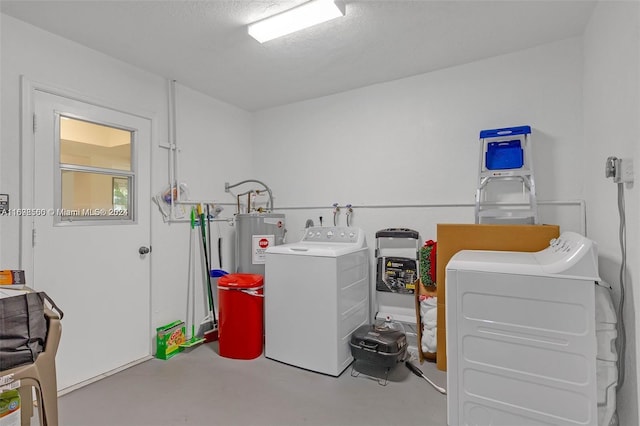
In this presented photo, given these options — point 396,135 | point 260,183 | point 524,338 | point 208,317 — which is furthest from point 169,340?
point 396,135

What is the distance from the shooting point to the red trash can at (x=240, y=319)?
113 inches

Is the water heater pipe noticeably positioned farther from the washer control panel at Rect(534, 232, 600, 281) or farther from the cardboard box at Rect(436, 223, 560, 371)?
the washer control panel at Rect(534, 232, 600, 281)

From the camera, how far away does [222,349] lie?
2.91 m

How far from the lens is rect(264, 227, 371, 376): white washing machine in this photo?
99.5 inches

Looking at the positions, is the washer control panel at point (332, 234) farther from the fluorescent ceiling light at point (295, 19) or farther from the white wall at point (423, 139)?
the fluorescent ceiling light at point (295, 19)

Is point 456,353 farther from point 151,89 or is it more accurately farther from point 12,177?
point 151,89

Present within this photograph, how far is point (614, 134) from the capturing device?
5.73 feet

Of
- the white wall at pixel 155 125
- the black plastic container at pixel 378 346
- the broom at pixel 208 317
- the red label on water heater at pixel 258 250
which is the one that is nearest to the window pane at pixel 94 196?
the white wall at pixel 155 125

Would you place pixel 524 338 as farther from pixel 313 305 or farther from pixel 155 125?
pixel 155 125

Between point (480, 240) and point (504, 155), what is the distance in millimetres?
759

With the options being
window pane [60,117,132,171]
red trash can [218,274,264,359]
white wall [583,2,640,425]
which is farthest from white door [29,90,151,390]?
white wall [583,2,640,425]

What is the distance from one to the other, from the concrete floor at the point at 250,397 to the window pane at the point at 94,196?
130cm

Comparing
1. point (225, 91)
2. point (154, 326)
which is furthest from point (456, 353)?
point (225, 91)

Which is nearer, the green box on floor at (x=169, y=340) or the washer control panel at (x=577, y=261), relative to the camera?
the washer control panel at (x=577, y=261)
